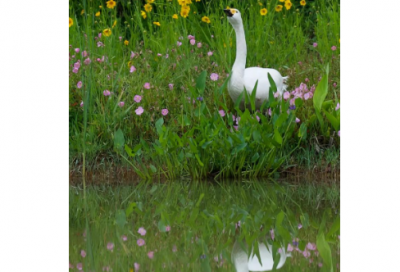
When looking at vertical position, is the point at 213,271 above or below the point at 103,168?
above

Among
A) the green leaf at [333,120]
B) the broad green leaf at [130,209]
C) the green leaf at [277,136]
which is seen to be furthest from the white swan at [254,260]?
the green leaf at [333,120]

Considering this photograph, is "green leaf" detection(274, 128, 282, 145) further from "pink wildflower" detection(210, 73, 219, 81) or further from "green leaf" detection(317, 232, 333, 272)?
"green leaf" detection(317, 232, 333, 272)

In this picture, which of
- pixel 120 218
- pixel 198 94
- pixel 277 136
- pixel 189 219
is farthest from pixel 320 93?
pixel 120 218

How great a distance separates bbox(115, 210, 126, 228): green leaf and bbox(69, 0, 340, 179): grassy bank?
651 millimetres

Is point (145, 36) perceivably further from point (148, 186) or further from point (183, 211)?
point (183, 211)

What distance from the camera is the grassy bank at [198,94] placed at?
11.4 feet

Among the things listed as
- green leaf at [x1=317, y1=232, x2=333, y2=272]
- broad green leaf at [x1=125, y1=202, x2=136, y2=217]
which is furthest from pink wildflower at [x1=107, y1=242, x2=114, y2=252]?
green leaf at [x1=317, y1=232, x2=333, y2=272]

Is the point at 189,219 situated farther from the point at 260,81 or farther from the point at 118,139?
the point at 260,81

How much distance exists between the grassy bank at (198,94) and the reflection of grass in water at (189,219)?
0.23m

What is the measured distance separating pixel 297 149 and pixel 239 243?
145 centimetres

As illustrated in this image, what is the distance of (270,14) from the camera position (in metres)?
4.60

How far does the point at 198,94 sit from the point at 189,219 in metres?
1.13

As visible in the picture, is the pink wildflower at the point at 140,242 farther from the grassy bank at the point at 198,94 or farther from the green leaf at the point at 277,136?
the green leaf at the point at 277,136

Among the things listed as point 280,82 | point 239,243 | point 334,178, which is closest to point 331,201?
point 334,178
